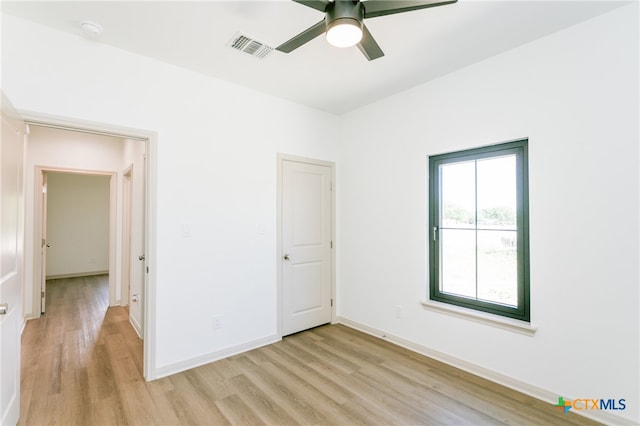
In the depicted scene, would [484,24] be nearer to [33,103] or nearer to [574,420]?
[574,420]

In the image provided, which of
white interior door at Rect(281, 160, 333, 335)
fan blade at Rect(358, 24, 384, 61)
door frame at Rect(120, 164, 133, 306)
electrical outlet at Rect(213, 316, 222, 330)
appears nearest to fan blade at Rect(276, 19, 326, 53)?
fan blade at Rect(358, 24, 384, 61)

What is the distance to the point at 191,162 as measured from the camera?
292cm

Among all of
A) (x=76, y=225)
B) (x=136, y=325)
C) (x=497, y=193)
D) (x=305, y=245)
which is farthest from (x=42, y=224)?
(x=497, y=193)

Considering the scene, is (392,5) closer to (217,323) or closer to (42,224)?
(217,323)

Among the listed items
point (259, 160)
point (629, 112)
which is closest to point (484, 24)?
point (629, 112)

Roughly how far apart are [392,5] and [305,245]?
2778mm

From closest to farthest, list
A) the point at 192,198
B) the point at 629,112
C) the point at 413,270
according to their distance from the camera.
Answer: the point at 629,112, the point at 192,198, the point at 413,270

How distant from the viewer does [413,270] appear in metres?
3.29

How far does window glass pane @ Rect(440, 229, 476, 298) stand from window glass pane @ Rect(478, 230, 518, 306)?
0.25 ft

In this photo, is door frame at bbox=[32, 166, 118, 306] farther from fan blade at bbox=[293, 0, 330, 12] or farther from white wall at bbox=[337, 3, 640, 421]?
fan blade at bbox=[293, 0, 330, 12]

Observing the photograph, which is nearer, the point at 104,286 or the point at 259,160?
the point at 259,160

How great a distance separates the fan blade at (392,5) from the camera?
157 centimetres

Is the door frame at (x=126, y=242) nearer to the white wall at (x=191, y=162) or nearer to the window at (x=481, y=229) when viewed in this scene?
the white wall at (x=191, y=162)

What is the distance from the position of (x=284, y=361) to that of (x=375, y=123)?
9.47 ft
